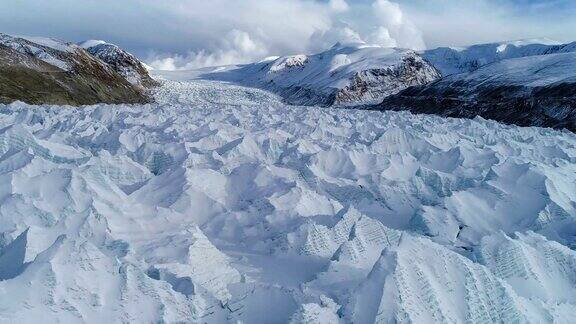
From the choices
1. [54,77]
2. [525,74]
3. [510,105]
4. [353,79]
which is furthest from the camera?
[353,79]

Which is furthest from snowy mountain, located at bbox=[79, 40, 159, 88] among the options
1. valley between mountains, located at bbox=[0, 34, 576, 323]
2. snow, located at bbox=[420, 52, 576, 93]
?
valley between mountains, located at bbox=[0, 34, 576, 323]

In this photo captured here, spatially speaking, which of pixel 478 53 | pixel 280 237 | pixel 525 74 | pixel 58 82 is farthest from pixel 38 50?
pixel 478 53

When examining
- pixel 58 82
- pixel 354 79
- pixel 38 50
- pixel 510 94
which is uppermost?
pixel 38 50

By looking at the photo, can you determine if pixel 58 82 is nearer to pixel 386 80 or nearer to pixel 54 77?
pixel 54 77

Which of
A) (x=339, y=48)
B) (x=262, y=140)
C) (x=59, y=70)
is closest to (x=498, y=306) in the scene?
(x=262, y=140)

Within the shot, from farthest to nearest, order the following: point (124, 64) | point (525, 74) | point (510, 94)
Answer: point (124, 64) < point (525, 74) < point (510, 94)

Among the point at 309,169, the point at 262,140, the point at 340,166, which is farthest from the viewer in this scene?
the point at 262,140

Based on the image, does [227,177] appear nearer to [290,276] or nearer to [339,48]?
[290,276]
